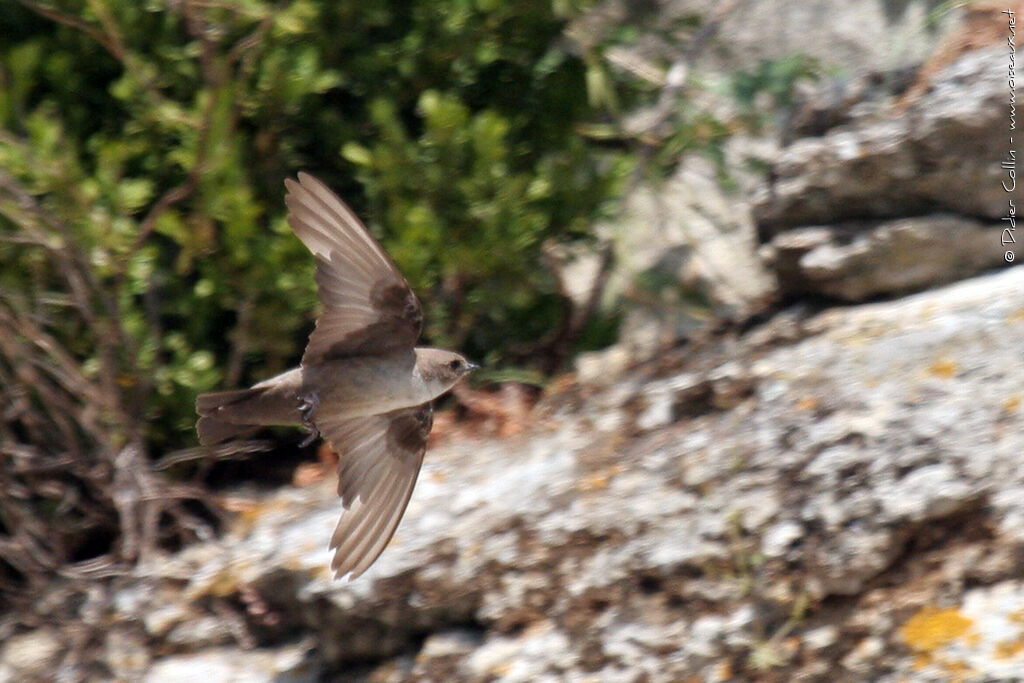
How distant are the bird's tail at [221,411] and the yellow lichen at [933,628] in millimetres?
1910

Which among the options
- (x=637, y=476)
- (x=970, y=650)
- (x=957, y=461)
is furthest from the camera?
(x=637, y=476)

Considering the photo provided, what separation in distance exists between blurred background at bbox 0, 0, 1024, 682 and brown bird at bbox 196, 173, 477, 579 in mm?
433

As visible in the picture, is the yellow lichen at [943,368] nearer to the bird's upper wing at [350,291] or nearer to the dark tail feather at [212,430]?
the bird's upper wing at [350,291]

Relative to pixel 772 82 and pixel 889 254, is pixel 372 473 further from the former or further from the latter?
pixel 772 82

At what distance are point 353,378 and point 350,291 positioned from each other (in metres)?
0.26

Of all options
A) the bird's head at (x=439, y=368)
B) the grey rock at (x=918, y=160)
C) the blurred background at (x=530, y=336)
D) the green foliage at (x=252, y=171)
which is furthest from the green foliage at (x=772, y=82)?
the bird's head at (x=439, y=368)

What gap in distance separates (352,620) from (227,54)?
2.07 meters

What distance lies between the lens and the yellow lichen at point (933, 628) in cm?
356

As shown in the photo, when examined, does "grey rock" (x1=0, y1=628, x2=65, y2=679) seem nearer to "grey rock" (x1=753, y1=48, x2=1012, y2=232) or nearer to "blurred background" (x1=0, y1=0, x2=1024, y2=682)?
"blurred background" (x1=0, y1=0, x2=1024, y2=682)

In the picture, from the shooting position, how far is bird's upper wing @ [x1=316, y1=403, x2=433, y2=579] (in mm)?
3949

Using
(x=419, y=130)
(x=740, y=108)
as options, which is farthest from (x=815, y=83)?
(x=419, y=130)

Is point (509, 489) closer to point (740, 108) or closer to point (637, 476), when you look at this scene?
point (637, 476)

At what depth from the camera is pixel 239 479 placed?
209 inches

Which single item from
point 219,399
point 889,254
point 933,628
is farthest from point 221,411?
point 889,254
